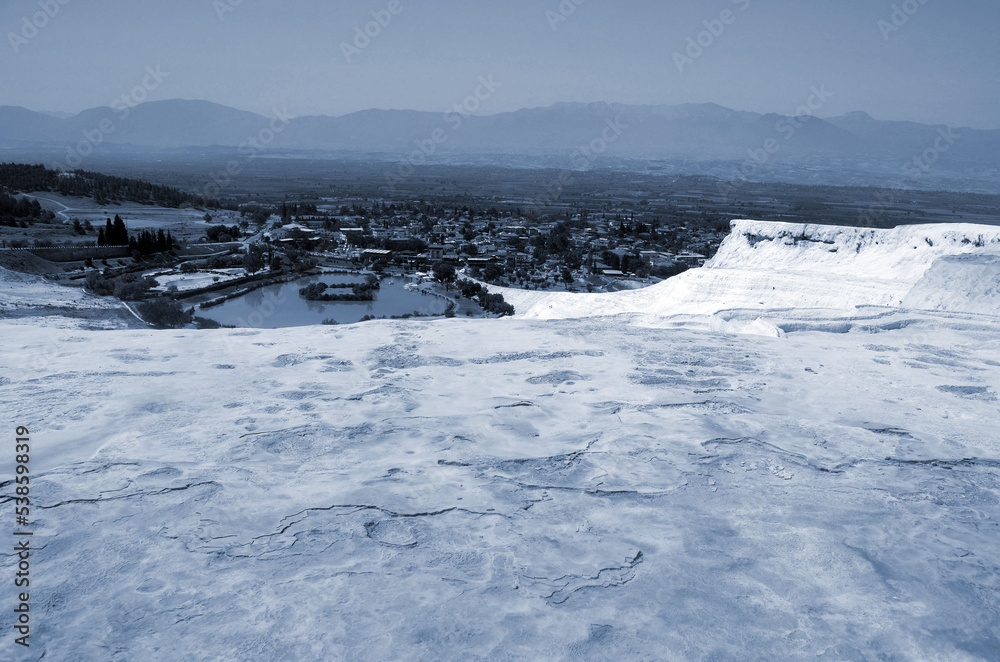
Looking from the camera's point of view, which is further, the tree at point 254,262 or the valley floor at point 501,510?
the tree at point 254,262

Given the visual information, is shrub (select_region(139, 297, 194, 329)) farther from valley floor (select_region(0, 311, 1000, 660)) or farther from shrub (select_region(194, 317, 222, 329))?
valley floor (select_region(0, 311, 1000, 660))

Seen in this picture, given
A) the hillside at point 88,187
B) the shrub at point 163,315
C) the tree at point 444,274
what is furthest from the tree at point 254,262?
the hillside at point 88,187

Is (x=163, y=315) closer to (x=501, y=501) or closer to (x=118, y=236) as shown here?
(x=501, y=501)

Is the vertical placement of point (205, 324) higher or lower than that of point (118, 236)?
lower

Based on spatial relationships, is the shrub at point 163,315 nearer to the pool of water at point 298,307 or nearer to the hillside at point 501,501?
the pool of water at point 298,307

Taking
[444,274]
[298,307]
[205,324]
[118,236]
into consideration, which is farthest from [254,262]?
[205,324]

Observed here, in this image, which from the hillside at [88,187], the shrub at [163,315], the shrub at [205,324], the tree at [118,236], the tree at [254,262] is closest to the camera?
the shrub at [163,315]

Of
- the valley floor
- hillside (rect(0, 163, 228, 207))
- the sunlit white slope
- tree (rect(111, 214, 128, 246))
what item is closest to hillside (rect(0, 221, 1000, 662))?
the valley floor
